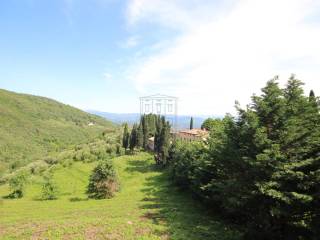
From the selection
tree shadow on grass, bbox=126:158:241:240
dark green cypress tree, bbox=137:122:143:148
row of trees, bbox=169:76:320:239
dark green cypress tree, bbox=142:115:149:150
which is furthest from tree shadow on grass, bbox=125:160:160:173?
row of trees, bbox=169:76:320:239

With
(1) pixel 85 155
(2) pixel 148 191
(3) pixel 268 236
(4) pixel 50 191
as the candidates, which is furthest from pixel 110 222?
(1) pixel 85 155

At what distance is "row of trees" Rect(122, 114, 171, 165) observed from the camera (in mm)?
78312

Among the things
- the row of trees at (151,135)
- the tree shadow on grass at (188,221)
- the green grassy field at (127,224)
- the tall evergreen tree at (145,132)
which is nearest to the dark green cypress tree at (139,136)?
the row of trees at (151,135)

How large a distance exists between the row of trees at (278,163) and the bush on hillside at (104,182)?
32232 mm

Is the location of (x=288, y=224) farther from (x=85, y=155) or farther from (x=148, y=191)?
(x=85, y=155)

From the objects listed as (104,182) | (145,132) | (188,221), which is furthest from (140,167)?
(188,221)

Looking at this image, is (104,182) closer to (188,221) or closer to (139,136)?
(188,221)

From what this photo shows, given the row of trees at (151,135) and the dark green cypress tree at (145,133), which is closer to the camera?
the row of trees at (151,135)

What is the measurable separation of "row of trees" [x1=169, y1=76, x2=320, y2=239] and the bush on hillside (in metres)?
32.2

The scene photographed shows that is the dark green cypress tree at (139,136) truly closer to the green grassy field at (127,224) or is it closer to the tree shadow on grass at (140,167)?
the tree shadow on grass at (140,167)

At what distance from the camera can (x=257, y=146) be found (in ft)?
69.1

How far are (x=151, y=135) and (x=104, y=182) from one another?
204ft

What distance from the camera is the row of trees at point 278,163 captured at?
765 inches

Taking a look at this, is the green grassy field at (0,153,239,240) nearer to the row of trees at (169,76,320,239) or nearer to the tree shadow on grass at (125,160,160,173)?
the row of trees at (169,76,320,239)
